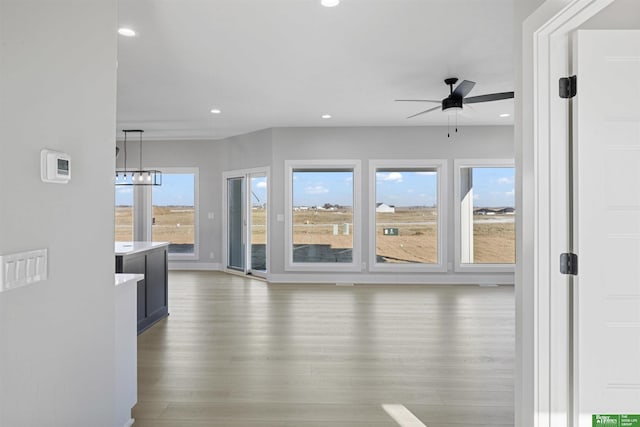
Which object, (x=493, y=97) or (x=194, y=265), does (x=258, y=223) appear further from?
(x=493, y=97)

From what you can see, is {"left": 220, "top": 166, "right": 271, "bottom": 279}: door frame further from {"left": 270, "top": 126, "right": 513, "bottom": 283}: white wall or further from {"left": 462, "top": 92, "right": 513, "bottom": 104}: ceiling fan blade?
{"left": 462, "top": 92, "right": 513, "bottom": 104}: ceiling fan blade

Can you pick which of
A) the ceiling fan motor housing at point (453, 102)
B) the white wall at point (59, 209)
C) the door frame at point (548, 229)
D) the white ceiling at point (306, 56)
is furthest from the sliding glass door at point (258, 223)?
the door frame at point (548, 229)

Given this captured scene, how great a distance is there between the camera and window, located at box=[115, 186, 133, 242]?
26.2 ft

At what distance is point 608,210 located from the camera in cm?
161

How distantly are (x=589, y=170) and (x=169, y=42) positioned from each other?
319 centimetres

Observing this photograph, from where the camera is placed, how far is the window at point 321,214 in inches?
269

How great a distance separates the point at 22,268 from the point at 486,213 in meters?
6.71

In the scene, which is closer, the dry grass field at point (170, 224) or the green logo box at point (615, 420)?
the green logo box at point (615, 420)

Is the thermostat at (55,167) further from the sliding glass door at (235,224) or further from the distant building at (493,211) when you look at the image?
the distant building at (493,211)

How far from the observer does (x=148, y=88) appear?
4609mm

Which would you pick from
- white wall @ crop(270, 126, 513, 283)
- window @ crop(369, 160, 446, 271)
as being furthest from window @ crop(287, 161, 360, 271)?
window @ crop(369, 160, 446, 271)

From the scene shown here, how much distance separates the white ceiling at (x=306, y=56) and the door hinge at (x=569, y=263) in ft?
6.38

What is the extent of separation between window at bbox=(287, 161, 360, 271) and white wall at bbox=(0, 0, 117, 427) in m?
4.96

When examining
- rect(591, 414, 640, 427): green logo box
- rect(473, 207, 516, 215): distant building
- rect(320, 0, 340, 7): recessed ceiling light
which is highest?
rect(320, 0, 340, 7): recessed ceiling light
